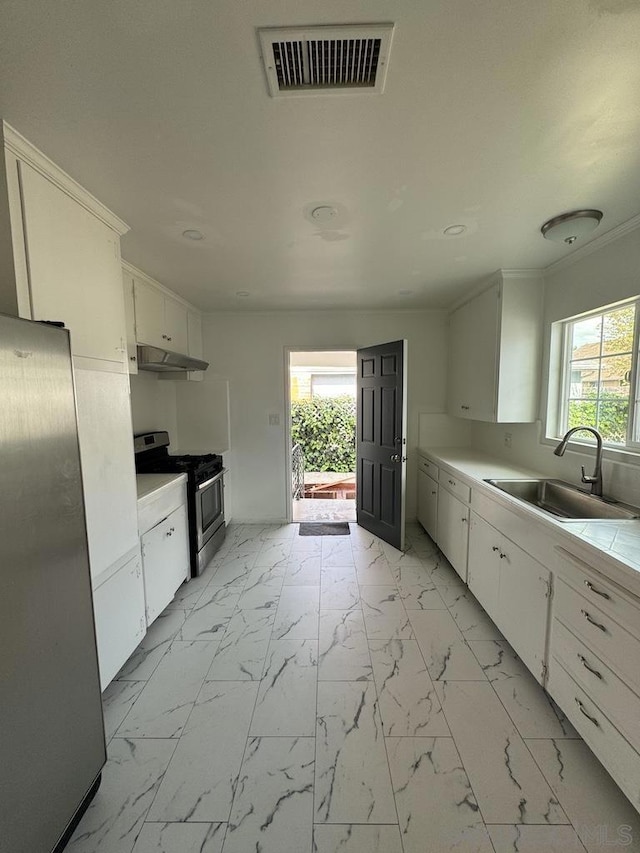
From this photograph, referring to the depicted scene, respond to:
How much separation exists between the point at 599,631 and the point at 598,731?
0.38 metres

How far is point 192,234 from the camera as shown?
6.10ft

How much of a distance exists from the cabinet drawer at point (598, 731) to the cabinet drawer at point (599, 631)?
8.8 inches

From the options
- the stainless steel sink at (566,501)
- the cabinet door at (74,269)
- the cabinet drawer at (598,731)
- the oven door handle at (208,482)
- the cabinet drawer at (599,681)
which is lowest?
the cabinet drawer at (598,731)

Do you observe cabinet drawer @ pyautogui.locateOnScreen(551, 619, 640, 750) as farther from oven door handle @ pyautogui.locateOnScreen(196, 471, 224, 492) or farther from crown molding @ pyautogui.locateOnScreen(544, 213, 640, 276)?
oven door handle @ pyautogui.locateOnScreen(196, 471, 224, 492)

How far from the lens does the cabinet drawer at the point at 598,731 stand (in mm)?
1123

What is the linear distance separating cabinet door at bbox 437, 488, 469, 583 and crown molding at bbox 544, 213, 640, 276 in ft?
6.03

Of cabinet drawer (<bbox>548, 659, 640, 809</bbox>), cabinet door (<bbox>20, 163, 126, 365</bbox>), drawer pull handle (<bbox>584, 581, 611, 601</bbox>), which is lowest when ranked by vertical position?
cabinet drawer (<bbox>548, 659, 640, 809</bbox>)

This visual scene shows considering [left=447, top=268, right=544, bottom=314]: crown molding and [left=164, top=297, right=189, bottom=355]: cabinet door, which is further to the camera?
[left=164, top=297, right=189, bottom=355]: cabinet door

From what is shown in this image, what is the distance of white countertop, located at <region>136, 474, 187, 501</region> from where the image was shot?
2.10m

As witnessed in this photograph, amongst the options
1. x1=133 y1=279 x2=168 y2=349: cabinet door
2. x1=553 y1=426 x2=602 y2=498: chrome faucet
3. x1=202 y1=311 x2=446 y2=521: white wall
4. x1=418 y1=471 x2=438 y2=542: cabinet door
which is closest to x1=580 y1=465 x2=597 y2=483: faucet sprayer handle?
x1=553 y1=426 x2=602 y2=498: chrome faucet

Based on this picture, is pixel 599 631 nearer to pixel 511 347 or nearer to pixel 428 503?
pixel 511 347

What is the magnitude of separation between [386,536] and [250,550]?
1.34 metres

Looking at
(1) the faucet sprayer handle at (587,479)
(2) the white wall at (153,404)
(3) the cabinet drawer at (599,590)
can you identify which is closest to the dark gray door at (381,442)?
(1) the faucet sprayer handle at (587,479)

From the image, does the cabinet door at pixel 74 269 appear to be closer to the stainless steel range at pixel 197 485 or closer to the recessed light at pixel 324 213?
the recessed light at pixel 324 213
